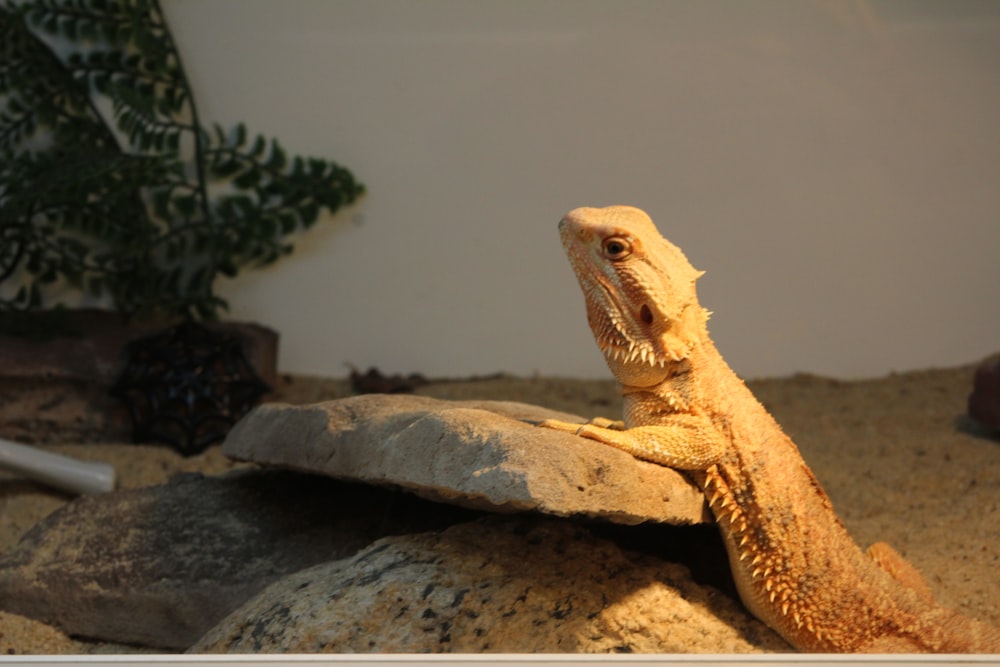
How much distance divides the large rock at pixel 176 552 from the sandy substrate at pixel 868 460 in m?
0.09

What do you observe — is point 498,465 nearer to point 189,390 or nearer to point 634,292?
point 634,292

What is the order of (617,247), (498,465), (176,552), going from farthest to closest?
(176,552) → (617,247) → (498,465)

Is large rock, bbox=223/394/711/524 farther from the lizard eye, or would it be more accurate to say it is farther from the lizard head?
the lizard eye

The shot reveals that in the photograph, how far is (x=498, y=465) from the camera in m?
1.49

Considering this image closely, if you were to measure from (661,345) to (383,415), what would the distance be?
600 millimetres

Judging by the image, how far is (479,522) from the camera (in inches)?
78.7

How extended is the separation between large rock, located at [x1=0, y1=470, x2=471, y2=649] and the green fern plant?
1.18m

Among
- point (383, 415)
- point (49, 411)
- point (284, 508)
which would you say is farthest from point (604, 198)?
point (49, 411)

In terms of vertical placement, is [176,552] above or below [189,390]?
below

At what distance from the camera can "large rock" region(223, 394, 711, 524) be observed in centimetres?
148

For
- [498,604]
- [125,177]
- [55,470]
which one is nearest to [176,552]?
[55,470]

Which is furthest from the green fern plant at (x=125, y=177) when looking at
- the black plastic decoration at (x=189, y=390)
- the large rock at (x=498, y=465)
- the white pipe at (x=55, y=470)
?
the large rock at (x=498, y=465)

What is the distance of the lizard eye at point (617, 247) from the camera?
6.08 feet

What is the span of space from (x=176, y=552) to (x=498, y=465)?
4.36 feet
